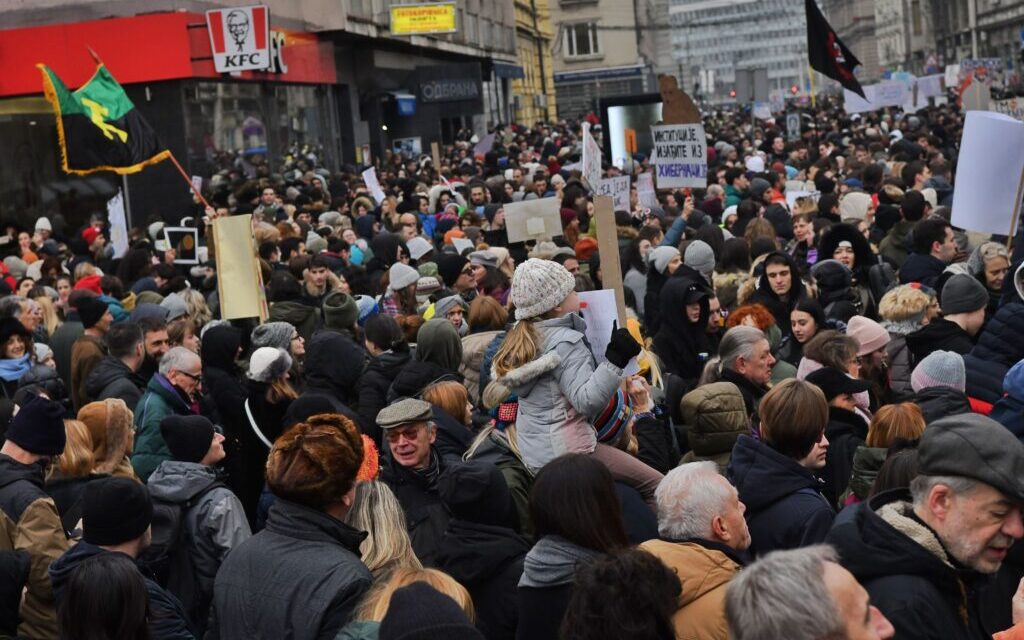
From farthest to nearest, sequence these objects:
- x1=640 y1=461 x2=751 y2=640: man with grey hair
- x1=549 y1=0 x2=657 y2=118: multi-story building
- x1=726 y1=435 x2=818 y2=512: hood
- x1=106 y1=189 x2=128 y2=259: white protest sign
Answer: x1=549 y1=0 x2=657 y2=118: multi-story building
x1=106 y1=189 x2=128 y2=259: white protest sign
x1=726 y1=435 x2=818 y2=512: hood
x1=640 y1=461 x2=751 y2=640: man with grey hair

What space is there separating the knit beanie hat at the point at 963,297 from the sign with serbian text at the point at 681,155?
6140 mm

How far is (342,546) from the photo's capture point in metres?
4.47

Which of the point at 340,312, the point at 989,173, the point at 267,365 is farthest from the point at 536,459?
the point at 989,173

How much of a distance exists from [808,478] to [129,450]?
9.78 feet

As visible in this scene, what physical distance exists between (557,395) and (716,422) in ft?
2.24

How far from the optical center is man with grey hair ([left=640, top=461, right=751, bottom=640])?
12.9ft

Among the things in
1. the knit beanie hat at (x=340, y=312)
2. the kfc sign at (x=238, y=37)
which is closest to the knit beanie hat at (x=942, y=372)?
the knit beanie hat at (x=340, y=312)

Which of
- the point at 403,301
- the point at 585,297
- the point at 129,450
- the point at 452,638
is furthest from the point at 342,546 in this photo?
the point at 403,301

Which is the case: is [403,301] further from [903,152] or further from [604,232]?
[903,152]

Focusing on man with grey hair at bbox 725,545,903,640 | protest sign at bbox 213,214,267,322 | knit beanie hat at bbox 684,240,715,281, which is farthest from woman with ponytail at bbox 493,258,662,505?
protest sign at bbox 213,214,267,322

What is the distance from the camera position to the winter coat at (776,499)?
473cm

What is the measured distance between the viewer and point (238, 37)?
22.0 m

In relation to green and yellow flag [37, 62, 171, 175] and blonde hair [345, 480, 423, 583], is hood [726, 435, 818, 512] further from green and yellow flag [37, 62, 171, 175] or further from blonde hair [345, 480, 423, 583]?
green and yellow flag [37, 62, 171, 175]

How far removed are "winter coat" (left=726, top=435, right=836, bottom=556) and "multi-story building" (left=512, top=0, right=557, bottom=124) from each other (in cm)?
5759
